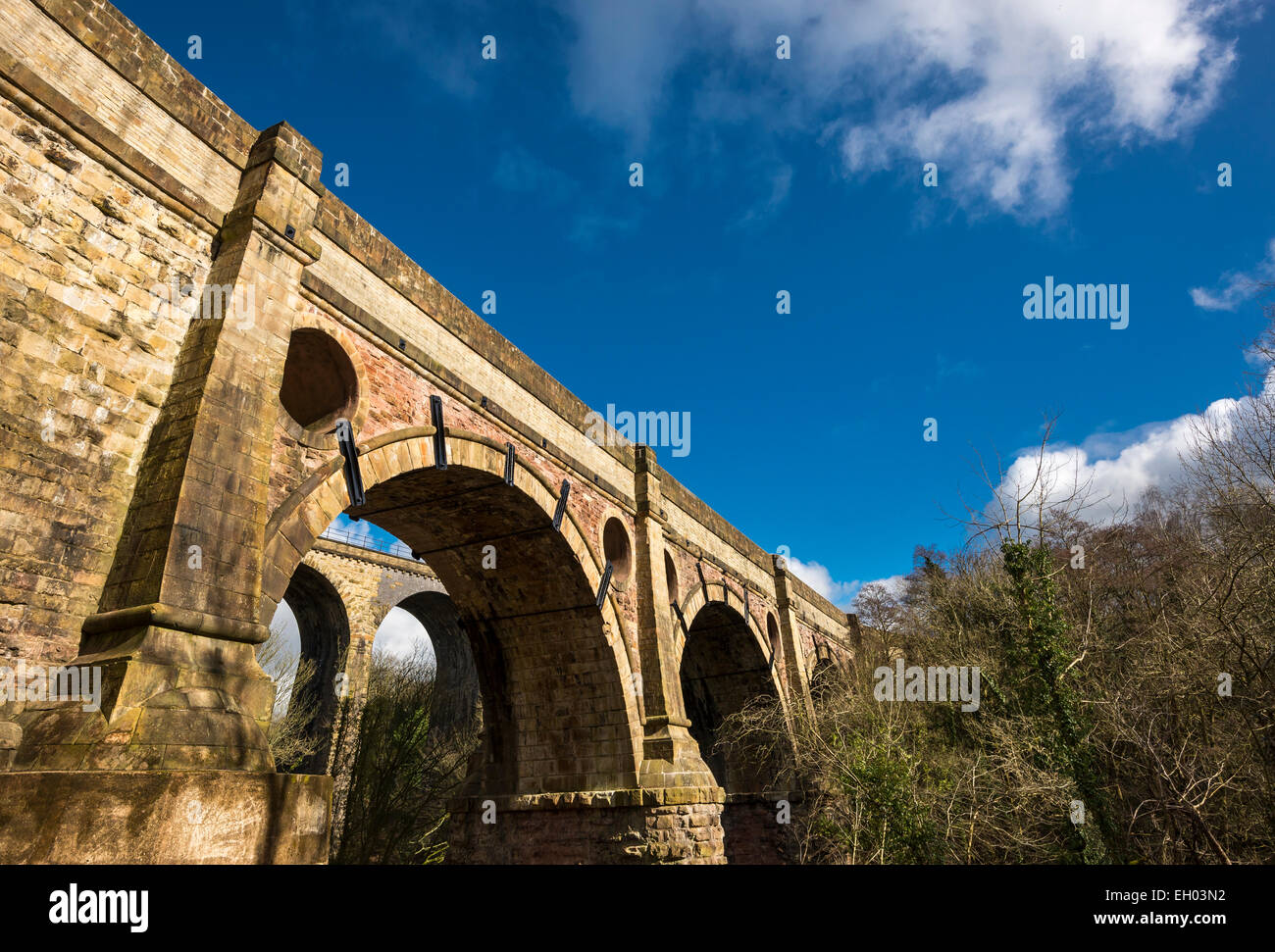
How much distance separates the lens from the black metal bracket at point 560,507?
13172mm

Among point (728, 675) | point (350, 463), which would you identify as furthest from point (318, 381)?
point (728, 675)

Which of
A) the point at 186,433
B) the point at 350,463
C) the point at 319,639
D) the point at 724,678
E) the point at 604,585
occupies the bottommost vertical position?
the point at 724,678

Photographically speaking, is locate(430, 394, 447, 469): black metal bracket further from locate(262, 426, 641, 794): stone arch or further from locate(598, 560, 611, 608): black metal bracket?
locate(598, 560, 611, 608): black metal bracket

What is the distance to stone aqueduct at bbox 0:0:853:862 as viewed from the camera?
5301mm

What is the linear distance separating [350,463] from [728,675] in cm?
1618

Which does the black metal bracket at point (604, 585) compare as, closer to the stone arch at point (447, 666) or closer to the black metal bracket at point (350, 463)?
the black metal bracket at point (350, 463)

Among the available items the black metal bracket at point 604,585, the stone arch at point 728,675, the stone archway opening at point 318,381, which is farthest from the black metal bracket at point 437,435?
the stone arch at point 728,675

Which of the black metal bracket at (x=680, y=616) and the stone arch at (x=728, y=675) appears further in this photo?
the stone arch at (x=728, y=675)

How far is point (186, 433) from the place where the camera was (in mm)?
6523

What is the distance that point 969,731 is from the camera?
14367 mm

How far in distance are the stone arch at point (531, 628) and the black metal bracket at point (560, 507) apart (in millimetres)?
130

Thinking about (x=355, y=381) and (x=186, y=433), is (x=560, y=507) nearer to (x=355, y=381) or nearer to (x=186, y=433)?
(x=355, y=381)
